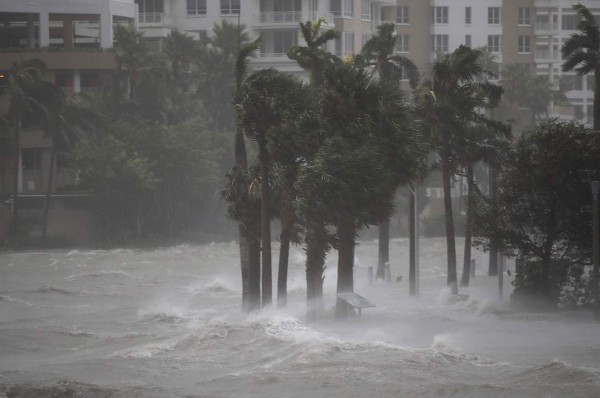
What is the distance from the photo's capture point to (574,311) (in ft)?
160

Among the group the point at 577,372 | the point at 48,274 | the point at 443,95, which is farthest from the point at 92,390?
the point at 48,274

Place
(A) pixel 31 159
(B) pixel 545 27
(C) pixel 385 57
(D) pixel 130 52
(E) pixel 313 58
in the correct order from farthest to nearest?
(B) pixel 545 27, (D) pixel 130 52, (A) pixel 31 159, (C) pixel 385 57, (E) pixel 313 58

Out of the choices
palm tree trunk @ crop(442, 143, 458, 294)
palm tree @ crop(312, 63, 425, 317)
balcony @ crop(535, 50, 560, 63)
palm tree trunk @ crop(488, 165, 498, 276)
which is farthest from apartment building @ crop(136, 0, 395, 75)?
palm tree @ crop(312, 63, 425, 317)

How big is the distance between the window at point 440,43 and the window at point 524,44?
27.3ft

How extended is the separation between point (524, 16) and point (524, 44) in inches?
110

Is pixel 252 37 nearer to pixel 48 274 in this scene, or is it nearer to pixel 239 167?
pixel 48 274

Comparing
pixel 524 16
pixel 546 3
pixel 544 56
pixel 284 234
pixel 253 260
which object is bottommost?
pixel 253 260

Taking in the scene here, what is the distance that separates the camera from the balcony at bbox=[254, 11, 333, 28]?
111812mm

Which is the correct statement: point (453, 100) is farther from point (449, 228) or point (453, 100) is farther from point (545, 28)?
point (545, 28)

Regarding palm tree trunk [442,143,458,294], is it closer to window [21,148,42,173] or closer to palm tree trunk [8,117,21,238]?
palm tree trunk [8,117,21,238]

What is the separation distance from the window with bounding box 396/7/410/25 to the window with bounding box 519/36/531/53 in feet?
41.3

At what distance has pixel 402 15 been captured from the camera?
13662cm

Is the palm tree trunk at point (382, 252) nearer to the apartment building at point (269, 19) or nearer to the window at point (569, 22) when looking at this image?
the apartment building at point (269, 19)

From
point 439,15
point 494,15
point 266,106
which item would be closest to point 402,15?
point 439,15
